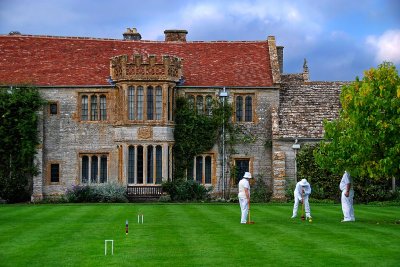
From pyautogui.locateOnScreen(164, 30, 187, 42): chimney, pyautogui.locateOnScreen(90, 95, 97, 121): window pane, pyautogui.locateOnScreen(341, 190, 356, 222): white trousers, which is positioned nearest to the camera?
pyautogui.locateOnScreen(341, 190, 356, 222): white trousers

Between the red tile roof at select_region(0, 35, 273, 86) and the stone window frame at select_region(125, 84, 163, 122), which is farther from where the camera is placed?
the red tile roof at select_region(0, 35, 273, 86)

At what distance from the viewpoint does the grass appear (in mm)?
18688

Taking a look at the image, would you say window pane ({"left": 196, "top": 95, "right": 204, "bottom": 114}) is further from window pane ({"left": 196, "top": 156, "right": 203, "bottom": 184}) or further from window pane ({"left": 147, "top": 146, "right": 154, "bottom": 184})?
window pane ({"left": 147, "top": 146, "right": 154, "bottom": 184})

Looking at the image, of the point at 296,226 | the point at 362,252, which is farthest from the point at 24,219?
the point at 362,252

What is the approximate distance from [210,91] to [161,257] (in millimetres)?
28555

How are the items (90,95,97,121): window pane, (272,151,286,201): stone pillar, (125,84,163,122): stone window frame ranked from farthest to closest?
(90,95,97,121): window pane → (272,151,286,201): stone pillar → (125,84,163,122): stone window frame

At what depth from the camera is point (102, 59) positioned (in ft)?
160

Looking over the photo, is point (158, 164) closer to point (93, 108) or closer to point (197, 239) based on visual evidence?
point (93, 108)

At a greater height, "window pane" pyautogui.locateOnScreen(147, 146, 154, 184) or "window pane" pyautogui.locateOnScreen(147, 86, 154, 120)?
"window pane" pyautogui.locateOnScreen(147, 86, 154, 120)

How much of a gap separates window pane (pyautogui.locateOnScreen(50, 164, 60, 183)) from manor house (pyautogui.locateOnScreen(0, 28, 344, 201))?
5 centimetres

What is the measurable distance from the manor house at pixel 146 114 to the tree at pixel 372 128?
51.2 ft

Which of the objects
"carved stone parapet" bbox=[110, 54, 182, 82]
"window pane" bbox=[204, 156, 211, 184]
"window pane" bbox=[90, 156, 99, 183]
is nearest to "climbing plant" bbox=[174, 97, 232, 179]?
"window pane" bbox=[204, 156, 211, 184]

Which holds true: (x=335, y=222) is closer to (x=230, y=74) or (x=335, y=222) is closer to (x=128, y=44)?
(x=230, y=74)

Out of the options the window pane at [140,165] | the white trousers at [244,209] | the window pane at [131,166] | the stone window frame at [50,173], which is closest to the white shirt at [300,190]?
the white trousers at [244,209]
